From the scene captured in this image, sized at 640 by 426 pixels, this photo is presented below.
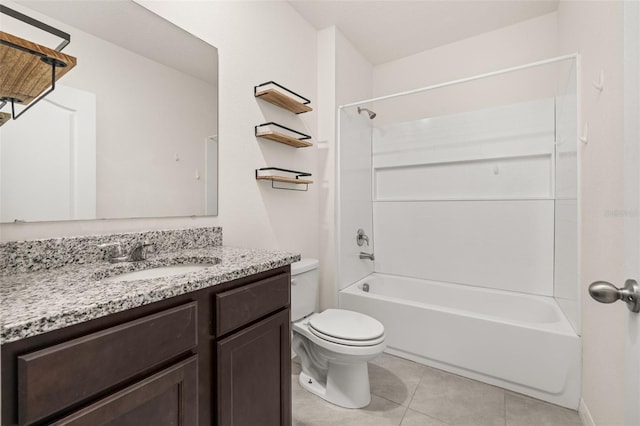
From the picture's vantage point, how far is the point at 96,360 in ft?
2.17

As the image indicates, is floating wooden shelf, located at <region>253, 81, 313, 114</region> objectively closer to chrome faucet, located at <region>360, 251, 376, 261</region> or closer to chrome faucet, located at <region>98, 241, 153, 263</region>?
chrome faucet, located at <region>98, 241, 153, 263</region>

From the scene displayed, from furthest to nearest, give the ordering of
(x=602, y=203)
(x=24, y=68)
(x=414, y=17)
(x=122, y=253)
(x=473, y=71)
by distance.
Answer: (x=473, y=71), (x=414, y=17), (x=602, y=203), (x=122, y=253), (x=24, y=68)

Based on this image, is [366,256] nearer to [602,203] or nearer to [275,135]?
[275,135]

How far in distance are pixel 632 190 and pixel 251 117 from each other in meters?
1.76

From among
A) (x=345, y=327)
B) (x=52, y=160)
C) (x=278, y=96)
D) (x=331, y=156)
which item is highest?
(x=278, y=96)

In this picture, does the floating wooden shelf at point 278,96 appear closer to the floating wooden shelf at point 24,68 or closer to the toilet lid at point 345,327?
the floating wooden shelf at point 24,68

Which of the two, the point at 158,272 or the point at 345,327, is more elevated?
the point at 158,272

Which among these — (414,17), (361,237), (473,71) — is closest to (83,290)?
(361,237)

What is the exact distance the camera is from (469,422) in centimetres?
155

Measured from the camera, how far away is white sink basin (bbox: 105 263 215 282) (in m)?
1.08

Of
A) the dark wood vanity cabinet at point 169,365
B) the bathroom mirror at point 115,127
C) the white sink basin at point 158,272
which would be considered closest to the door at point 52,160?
the bathroom mirror at point 115,127

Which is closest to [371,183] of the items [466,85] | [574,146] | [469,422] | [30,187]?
[466,85]

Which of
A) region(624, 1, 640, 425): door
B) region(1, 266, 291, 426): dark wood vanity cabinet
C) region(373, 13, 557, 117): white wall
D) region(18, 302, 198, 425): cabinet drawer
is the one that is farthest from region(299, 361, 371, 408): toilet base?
region(373, 13, 557, 117): white wall

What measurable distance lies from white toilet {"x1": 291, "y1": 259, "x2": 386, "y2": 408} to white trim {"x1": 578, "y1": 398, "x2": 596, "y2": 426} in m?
1.04
